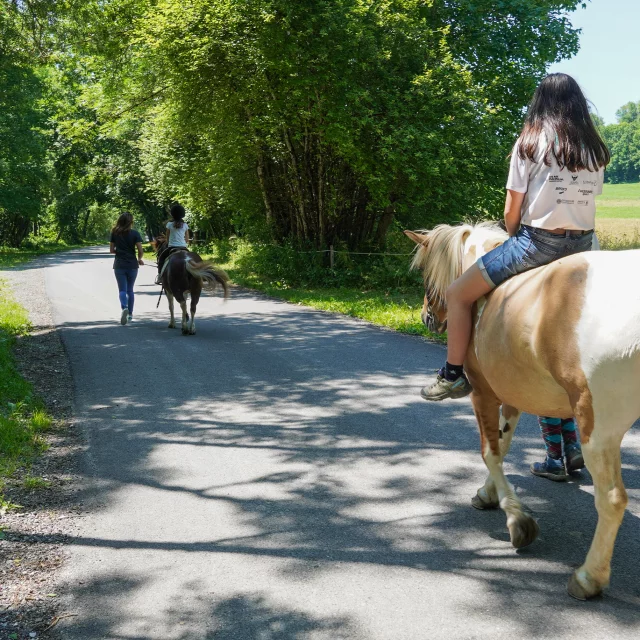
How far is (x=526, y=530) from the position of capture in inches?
151

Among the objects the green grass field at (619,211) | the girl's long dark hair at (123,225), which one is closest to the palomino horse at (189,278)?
the girl's long dark hair at (123,225)

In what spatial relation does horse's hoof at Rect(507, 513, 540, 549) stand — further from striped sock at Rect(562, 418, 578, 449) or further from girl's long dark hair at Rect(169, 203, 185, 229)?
girl's long dark hair at Rect(169, 203, 185, 229)

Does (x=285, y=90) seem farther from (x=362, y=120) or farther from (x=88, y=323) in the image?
(x=88, y=323)

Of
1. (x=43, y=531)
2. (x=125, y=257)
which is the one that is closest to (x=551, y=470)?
(x=43, y=531)

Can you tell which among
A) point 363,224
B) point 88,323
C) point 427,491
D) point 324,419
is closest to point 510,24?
point 363,224

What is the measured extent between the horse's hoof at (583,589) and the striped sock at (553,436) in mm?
1734

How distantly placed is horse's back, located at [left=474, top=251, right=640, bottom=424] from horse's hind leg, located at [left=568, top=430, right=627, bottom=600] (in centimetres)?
23

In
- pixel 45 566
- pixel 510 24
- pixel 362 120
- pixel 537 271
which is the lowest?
pixel 45 566

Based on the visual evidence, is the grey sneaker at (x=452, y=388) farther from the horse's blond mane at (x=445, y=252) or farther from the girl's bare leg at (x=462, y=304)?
the horse's blond mane at (x=445, y=252)

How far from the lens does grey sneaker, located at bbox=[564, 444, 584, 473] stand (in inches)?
196

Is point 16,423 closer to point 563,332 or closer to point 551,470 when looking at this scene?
point 551,470

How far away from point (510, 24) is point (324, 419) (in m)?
21.8

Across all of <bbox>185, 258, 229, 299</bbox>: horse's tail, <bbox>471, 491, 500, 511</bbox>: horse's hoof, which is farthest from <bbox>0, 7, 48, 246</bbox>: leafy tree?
<bbox>471, 491, 500, 511</bbox>: horse's hoof

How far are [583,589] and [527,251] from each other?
1778mm
